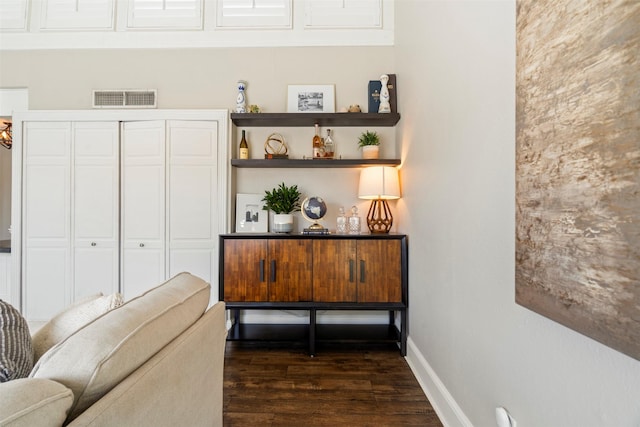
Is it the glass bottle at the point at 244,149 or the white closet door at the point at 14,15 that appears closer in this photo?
the glass bottle at the point at 244,149

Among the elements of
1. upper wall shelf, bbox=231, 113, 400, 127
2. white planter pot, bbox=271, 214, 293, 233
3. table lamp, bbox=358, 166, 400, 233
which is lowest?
white planter pot, bbox=271, 214, 293, 233

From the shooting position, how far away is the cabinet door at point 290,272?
7.54ft

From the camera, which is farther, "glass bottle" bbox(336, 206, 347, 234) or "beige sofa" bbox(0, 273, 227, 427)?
"glass bottle" bbox(336, 206, 347, 234)

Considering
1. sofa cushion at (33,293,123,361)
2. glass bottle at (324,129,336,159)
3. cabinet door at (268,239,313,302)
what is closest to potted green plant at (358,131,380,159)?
glass bottle at (324,129,336,159)

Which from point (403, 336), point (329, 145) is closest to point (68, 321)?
point (403, 336)

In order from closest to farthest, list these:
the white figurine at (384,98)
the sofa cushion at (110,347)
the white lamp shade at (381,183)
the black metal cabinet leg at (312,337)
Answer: the sofa cushion at (110,347) < the black metal cabinet leg at (312,337) < the white lamp shade at (381,183) < the white figurine at (384,98)

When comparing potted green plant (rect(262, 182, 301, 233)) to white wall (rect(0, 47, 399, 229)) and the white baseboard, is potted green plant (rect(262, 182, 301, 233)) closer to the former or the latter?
white wall (rect(0, 47, 399, 229))

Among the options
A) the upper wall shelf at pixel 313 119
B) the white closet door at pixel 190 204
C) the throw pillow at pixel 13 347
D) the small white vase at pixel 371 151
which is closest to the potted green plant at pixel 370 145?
the small white vase at pixel 371 151

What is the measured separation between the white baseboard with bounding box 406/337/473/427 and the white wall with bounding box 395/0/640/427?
1cm

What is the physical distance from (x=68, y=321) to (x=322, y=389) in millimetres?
1483

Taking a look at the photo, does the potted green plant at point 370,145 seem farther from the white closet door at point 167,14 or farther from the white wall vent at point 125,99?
the white wall vent at point 125,99

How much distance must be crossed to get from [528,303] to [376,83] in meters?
2.43

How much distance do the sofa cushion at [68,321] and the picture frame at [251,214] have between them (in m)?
1.74

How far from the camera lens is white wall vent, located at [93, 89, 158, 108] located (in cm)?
285
